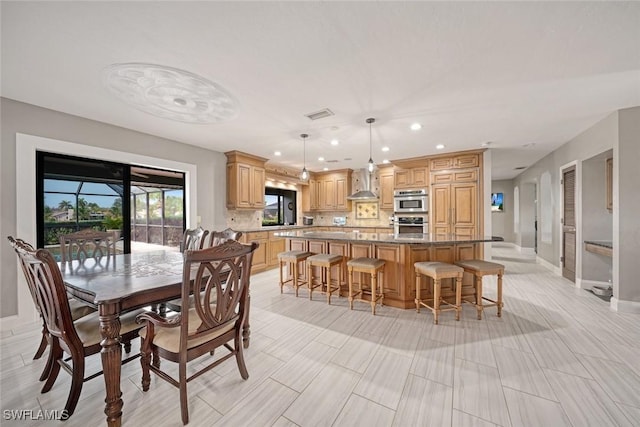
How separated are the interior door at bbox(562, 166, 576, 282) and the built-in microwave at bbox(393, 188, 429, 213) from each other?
7.77ft

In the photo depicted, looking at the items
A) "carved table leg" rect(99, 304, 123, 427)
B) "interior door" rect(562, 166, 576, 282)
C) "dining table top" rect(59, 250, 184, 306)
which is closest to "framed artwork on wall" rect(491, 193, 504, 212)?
"interior door" rect(562, 166, 576, 282)

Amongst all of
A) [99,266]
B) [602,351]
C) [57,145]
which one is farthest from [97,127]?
[602,351]

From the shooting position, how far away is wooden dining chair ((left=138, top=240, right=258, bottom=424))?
4.73 feet

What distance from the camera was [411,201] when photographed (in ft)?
18.7

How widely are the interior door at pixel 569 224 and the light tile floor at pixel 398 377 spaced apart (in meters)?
1.69

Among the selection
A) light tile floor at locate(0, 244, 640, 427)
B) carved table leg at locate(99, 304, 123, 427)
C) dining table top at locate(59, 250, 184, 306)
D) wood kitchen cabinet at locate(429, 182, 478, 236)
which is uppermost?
wood kitchen cabinet at locate(429, 182, 478, 236)

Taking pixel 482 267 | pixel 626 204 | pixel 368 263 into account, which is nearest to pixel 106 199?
pixel 368 263

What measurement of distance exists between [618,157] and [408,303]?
3.22 metres

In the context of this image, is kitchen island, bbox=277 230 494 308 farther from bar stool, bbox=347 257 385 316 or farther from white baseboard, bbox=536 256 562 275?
white baseboard, bbox=536 256 562 275

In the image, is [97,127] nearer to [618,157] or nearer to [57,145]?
[57,145]

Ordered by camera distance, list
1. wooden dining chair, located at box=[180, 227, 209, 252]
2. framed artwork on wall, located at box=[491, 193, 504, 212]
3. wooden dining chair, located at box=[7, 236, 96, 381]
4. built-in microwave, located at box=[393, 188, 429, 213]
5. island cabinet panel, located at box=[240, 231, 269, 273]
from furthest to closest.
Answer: framed artwork on wall, located at box=[491, 193, 504, 212] < built-in microwave, located at box=[393, 188, 429, 213] < island cabinet panel, located at box=[240, 231, 269, 273] < wooden dining chair, located at box=[180, 227, 209, 252] < wooden dining chair, located at box=[7, 236, 96, 381]

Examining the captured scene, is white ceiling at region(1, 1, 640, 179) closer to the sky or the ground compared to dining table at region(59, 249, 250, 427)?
closer to the sky

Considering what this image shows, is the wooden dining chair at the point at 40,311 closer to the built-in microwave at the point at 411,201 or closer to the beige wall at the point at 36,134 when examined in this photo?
the beige wall at the point at 36,134

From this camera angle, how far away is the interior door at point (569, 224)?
4.25 m
